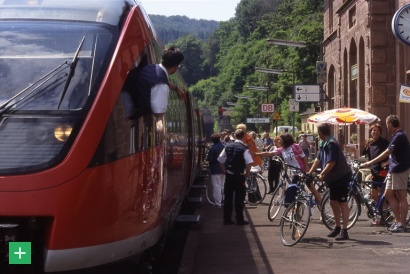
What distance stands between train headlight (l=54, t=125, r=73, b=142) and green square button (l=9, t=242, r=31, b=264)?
881 millimetres

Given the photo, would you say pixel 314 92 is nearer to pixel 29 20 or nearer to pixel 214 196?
pixel 214 196

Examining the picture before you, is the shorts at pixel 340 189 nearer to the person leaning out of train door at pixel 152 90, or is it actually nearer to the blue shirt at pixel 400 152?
the blue shirt at pixel 400 152

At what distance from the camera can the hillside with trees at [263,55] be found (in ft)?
253

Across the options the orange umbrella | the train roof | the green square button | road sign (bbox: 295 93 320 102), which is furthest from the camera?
road sign (bbox: 295 93 320 102)

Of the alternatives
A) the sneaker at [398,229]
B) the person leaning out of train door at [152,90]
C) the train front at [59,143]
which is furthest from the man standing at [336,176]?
the train front at [59,143]

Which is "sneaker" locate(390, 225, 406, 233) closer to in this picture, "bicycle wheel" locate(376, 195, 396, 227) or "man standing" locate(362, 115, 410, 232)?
"man standing" locate(362, 115, 410, 232)

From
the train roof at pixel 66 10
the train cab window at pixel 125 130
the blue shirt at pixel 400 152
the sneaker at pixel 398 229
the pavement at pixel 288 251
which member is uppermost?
the train roof at pixel 66 10

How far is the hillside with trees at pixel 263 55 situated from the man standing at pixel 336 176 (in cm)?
4555

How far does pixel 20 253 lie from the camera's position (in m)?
6.91

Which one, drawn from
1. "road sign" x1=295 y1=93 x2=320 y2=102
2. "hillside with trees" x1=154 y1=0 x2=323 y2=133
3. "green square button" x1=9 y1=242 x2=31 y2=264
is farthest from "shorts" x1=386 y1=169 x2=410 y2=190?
"hillside with trees" x1=154 y1=0 x2=323 y2=133

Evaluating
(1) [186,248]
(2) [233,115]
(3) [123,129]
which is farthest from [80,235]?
(2) [233,115]

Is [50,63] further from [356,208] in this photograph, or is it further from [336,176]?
[356,208]

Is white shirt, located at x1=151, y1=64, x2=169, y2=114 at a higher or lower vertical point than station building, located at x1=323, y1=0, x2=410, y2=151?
lower

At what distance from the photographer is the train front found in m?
6.92
